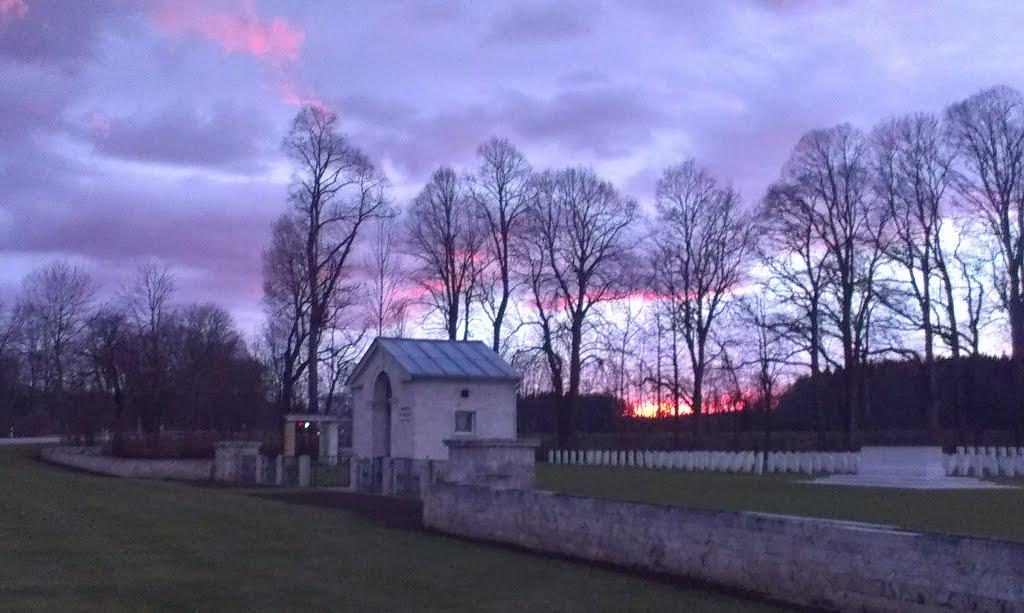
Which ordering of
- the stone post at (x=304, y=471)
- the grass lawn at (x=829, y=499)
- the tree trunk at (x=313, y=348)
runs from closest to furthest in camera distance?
1. the grass lawn at (x=829, y=499)
2. the stone post at (x=304, y=471)
3. the tree trunk at (x=313, y=348)

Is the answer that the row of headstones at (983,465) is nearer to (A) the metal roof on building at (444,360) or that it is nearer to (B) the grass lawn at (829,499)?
(B) the grass lawn at (829,499)

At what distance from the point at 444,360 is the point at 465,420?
223 centimetres

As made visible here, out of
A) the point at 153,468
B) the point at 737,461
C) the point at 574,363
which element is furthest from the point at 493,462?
the point at 574,363

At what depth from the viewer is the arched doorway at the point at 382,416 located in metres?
34.8

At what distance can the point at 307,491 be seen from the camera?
1024 inches

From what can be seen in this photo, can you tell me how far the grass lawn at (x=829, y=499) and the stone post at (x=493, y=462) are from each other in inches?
123

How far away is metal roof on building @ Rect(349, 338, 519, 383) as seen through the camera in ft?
107

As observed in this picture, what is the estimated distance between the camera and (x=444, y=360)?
3397 centimetres

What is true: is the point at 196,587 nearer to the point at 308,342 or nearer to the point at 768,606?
the point at 768,606

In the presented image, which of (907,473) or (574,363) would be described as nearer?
(907,473)

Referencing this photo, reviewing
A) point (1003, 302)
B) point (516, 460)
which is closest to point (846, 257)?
point (1003, 302)

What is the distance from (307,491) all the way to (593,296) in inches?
1061

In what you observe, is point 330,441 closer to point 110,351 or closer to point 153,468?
point 153,468

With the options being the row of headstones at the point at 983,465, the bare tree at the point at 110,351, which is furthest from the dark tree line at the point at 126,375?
the row of headstones at the point at 983,465
